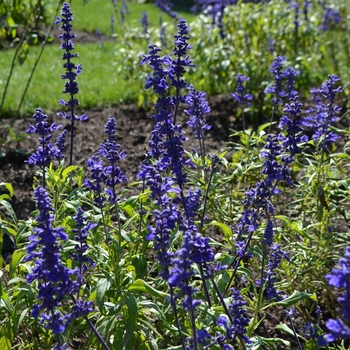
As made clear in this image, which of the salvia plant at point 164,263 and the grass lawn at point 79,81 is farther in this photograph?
the grass lawn at point 79,81

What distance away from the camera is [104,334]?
9.87 feet

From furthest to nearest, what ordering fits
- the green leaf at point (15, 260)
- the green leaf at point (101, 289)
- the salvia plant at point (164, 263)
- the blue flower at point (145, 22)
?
1. the blue flower at point (145, 22)
2. the green leaf at point (15, 260)
3. the green leaf at point (101, 289)
4. the salvia plant at point (164, 263)

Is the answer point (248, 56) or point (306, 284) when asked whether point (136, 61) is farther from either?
point (306, 284)

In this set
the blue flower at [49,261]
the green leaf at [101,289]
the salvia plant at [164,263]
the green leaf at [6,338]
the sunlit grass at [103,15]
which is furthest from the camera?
the sunlit grass at [103,15]

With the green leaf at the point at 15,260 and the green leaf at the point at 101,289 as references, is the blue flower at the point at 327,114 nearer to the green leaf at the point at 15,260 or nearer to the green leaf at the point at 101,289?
the green leaf at the point at 101,289

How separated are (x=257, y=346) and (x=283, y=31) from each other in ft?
19.6

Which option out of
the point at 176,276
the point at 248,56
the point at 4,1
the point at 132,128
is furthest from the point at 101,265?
the point at 248,56

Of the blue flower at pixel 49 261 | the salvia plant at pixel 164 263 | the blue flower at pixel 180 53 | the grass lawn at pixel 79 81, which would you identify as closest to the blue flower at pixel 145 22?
the grass lawn at pixel 79 81

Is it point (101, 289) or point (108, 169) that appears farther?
point (108, 169)

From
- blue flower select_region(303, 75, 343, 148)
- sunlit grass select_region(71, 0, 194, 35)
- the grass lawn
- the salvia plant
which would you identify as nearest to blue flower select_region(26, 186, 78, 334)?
the salvia plant

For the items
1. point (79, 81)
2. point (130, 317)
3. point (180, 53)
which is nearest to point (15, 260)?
point (130, 317)

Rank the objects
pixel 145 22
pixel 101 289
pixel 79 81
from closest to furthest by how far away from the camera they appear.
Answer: pixel 101 289 < pixel 145 22 < pixel 79 81

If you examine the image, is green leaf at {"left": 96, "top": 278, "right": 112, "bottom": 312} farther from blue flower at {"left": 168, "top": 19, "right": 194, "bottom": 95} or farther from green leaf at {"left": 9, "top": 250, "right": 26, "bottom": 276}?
blue flower at {"left": 168, "top": 19, "right": 194, "bottom": 95}

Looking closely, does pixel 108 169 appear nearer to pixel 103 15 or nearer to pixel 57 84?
pixel 57 84
